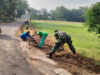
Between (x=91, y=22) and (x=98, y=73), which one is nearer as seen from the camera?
(x=98, y=73)

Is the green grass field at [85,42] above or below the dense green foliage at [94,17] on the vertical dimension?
below

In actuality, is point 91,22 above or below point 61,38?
above

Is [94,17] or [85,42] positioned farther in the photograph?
[85,42]

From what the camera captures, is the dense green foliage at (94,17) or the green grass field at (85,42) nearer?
the dense green foliage at (94,17)

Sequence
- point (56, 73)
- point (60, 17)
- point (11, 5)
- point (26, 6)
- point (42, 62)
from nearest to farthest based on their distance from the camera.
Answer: point (56, 73), point (42, 62), point (11, 5), point (26, 6), point (60, 17)

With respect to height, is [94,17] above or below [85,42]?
above

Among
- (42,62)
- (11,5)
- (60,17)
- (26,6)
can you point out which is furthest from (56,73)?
(60,17)

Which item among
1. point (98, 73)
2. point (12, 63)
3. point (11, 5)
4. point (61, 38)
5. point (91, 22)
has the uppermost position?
point (11, 5)

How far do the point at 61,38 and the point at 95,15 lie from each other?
310 cm

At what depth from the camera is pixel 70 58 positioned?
7574mm

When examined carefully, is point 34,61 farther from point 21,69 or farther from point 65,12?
point 65,12

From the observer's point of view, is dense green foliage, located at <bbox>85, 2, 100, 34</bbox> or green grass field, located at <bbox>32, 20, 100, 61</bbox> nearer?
dense green foliage, located at <bbox>85, 2, 100, 34</bbox>

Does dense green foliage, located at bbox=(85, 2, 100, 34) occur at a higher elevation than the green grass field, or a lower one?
higher

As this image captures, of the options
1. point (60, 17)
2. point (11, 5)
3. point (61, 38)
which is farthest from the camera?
point (60, 17)
